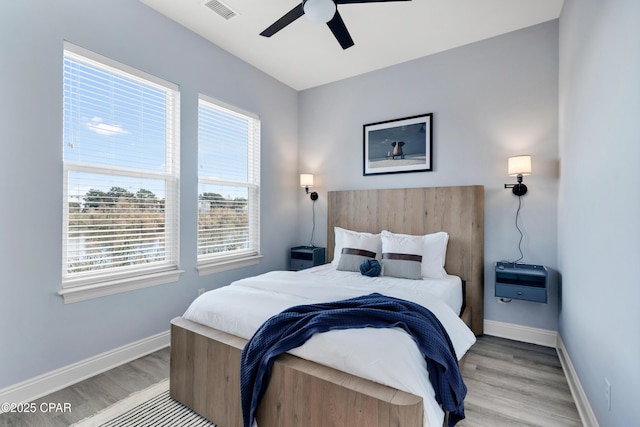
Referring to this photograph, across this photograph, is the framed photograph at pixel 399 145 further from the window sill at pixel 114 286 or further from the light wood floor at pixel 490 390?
the window sill at pixel 114 286

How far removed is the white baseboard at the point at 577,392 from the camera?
1.71m

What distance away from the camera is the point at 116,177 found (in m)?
2.50

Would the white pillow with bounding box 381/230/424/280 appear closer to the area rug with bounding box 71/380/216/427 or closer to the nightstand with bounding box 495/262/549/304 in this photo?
the nightstand with bounding box 495/262/549/304

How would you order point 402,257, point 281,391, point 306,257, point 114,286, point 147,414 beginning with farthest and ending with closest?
1. point 306,257
2. point 402,257
3. point 114,286
4. point 147,414
5. point 281,391

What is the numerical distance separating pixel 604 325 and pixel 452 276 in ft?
5.16

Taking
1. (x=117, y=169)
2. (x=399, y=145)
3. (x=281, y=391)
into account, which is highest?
(x=399, y=145)

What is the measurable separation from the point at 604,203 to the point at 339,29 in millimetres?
2061

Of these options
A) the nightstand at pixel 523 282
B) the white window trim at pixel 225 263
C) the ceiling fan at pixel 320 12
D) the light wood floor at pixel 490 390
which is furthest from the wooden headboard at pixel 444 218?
the ceiling fan at pixel 320 12

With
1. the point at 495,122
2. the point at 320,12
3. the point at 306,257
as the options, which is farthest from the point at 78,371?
the point at 495,122

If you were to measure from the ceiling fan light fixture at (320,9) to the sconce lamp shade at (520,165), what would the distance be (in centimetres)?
206

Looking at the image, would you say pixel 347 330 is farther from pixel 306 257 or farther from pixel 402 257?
pixel 306 257

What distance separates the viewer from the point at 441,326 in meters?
1.72

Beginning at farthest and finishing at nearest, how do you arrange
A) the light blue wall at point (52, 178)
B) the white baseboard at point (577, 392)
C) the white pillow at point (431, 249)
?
the white pillow at point (431, 249), the light blue wall at point (52, 178), the white baseboard at point (577, 392)

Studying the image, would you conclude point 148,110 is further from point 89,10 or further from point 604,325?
point 604,325
